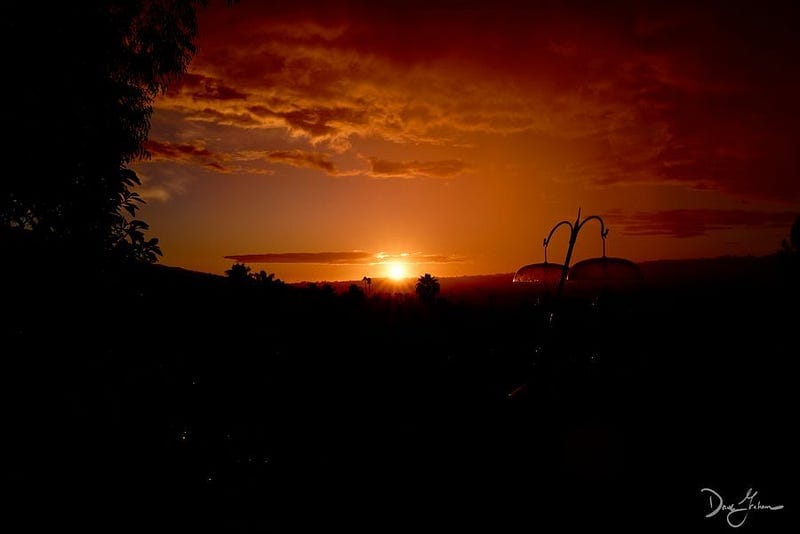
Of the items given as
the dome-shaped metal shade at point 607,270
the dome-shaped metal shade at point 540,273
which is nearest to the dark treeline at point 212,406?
the dome-shaped metal shade at point 540,273

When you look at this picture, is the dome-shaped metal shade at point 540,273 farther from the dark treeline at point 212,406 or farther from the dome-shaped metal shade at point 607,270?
the dome-shaped metal shade at point 607,270

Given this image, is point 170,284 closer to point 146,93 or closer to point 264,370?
point 264,370

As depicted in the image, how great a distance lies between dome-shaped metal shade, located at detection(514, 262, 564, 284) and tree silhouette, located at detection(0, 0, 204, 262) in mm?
5350

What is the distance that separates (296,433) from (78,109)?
5884 millimetres

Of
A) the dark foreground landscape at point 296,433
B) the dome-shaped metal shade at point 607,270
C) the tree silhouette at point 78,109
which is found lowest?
the dark foreground landscape at point 296,433

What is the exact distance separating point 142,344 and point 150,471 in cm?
150

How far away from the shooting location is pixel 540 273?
23.0 ft

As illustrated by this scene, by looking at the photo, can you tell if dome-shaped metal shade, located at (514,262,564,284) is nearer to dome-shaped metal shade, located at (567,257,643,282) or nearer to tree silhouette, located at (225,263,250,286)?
dome-shaped metal shade, located at (567,257,643,282)

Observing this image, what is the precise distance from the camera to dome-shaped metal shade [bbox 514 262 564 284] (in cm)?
686

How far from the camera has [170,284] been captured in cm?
637

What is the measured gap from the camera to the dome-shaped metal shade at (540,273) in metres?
6.86

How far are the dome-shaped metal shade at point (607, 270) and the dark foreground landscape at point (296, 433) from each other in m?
1.03

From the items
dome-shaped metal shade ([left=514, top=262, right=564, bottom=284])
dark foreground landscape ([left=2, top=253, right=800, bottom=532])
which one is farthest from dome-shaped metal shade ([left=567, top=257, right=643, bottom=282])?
dark foreground landscape ([left=2, top=253, right=800, bottom=532])

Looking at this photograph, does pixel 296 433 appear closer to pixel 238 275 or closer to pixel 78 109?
pixel 238 275
